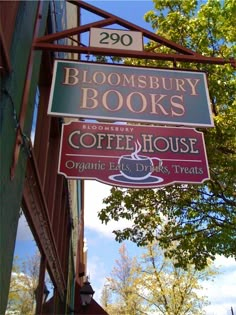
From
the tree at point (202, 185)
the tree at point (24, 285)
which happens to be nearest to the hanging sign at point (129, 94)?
the tree at point (24, 285)

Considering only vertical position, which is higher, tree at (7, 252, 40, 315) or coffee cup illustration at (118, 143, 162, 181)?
coffee cup illustration at (118, 143, 162, 181)

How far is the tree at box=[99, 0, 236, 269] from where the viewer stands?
8320 mm

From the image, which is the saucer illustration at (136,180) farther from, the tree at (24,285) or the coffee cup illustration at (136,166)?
the tree at (24,285)

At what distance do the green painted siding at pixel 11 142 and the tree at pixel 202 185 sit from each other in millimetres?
5729

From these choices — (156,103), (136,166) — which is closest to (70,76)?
(156,103)

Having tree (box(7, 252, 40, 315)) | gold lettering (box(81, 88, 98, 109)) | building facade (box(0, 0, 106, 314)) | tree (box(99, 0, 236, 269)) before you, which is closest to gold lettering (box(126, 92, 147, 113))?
gold lettering (box(81, 88, 98, 109))

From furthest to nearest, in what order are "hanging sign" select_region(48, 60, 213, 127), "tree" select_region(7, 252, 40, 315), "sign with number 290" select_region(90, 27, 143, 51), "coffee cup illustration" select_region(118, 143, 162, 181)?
A: 1. "sign with number 290" select_region(90, 27, 143, 51)
2. "hanging sign" select_region(48, 60, 213, 127)
3. "coffee cup illustration" select_region(118, 143, 162, 181)
4. "tree" select_region(7, 252, 40, 315)

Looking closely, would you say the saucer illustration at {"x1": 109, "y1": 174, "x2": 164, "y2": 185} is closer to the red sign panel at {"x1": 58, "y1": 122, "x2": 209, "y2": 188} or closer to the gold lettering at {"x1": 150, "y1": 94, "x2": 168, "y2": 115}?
the red sign panel at {"x1": 58, "y1": 122, "x2": 209, "y2": 188}

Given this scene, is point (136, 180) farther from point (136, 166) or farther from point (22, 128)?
point (22, 128)

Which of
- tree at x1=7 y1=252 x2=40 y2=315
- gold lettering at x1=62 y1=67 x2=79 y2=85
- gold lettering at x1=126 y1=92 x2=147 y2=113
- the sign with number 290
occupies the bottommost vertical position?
tree at x1=7 y1=252 x2=40 y2=315

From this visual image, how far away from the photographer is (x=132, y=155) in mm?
3287

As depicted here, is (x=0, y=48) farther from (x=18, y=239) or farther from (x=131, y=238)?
(x=131, y=238)

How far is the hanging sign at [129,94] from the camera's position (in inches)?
134

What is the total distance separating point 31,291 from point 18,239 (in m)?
0.82
